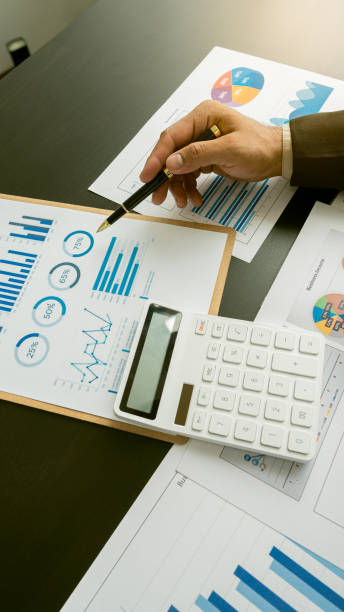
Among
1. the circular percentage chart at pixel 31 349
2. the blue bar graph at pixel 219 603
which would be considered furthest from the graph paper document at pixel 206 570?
the circular percentage chart at pixel 31 349

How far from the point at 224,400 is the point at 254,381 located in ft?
0.14

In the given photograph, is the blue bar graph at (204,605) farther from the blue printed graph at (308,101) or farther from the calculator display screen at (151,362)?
the blue printed graph at (308,101)

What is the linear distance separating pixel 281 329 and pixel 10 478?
1.21 feet

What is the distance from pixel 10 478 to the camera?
0.49 m

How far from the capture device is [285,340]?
506 mm

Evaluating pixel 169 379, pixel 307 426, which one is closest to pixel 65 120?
pixel 169 379

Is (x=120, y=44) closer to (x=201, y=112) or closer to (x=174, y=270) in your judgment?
(x=201, y=112)

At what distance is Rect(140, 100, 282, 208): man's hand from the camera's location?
1.98 feet

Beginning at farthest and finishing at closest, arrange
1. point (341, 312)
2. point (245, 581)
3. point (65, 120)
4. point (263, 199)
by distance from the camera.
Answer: point (65, 120) → point (263, 199) → point (341, 312) → point (245, 581)

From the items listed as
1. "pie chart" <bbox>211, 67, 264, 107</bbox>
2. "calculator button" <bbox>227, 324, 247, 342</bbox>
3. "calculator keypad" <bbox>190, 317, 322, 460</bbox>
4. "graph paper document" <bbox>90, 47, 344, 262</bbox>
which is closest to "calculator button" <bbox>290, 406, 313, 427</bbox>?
"calculator keypad" <bbox>190, 317, 322, 460</bbox>

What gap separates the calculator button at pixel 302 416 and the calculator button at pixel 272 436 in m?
0.02

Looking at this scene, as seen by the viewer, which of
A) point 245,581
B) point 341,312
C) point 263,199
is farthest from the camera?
point 263,199

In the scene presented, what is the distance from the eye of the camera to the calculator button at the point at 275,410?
0.47 m

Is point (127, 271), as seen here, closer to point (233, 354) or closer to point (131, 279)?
point (131, 279)
